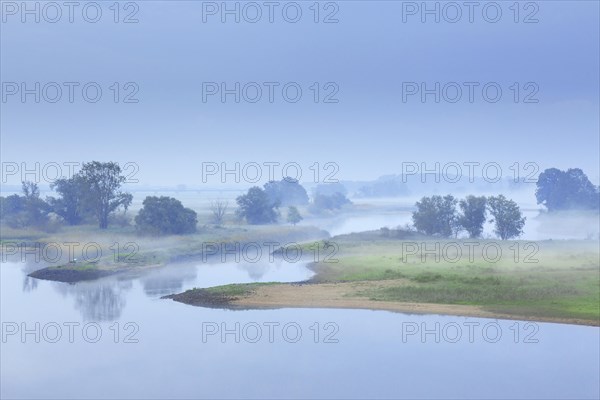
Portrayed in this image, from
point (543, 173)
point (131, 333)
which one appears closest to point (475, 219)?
point (543, 173)

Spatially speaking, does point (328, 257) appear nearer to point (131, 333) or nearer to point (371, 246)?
point (371, 246)

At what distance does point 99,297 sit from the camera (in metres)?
55.0

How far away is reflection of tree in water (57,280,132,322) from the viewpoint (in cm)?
4871

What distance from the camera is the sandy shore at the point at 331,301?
44.1 meters

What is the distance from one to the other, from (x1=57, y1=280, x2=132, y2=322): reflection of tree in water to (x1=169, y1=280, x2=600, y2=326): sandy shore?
517 centimetres

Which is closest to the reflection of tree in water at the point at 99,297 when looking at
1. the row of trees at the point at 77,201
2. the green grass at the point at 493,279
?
the green grass at the point at 493,279

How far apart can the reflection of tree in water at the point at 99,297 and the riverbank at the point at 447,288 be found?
5224mm

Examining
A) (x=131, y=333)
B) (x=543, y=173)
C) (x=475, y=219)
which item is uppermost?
(x=543, y=173)

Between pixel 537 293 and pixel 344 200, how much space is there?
100 metres

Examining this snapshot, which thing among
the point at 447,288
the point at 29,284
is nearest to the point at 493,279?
the point at 447,288

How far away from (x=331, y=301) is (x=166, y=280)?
2108cm

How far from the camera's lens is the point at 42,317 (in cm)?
4753

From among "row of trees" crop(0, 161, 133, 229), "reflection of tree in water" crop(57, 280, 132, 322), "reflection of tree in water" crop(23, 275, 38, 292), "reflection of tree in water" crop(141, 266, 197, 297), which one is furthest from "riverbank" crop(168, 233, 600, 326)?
"row of trees" crop(0, 161, 133, 229)

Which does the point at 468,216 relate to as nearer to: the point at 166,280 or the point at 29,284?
the point at 166,280
